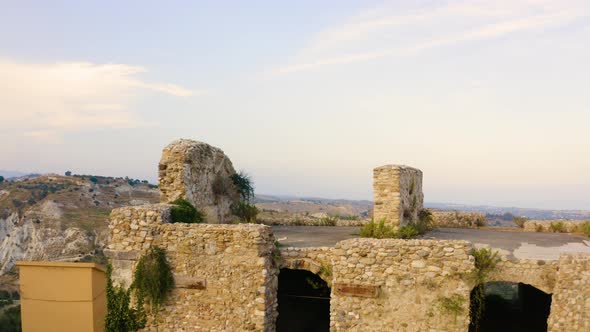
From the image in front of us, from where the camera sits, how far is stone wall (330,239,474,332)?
8.94 m

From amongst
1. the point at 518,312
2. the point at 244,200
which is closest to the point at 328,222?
the point at 244,200

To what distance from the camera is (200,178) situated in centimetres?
1351

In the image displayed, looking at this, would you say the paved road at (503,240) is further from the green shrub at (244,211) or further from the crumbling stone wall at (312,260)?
the crumbling stone wall at (312,260)

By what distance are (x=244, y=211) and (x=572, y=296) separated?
33.2 feet

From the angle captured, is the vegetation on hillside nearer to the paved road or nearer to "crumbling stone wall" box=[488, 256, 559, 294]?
the paved road

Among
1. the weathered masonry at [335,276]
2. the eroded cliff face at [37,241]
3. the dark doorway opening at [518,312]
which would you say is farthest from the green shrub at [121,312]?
the eroded cliff face at [37,241]

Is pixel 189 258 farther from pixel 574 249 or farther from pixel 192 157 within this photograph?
pixel 574 249

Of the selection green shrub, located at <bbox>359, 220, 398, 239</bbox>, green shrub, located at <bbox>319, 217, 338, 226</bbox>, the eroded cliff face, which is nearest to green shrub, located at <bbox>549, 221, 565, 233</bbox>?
green shrub, located at <bbox>319, 217, 338, 226</bbox>

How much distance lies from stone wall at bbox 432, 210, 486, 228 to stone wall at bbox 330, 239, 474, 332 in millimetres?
9288

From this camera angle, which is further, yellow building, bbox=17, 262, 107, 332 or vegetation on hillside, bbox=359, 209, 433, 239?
vegetation on hillside, bbox=359, 209, 433, 239

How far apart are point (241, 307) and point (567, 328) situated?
6438 millimetres

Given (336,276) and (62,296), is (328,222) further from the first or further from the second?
(62,296)

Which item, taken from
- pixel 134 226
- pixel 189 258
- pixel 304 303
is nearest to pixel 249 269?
pixel 189 258

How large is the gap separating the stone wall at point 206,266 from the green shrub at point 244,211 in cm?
489
